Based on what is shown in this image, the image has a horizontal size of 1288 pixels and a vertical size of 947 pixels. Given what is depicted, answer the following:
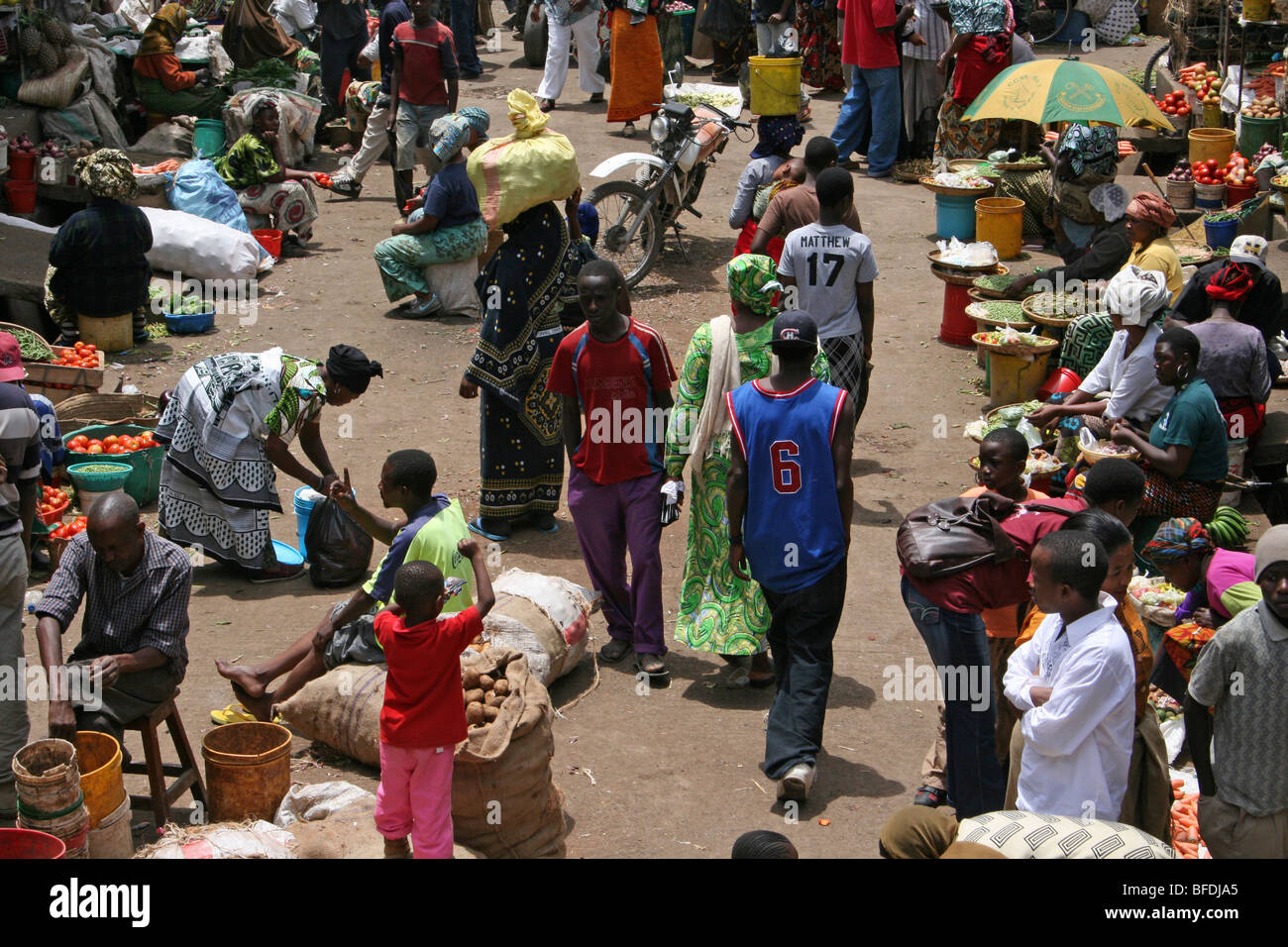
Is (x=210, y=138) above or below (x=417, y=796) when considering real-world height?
above

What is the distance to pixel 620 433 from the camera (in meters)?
6.50

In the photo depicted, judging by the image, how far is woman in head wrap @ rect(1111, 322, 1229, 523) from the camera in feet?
21.3

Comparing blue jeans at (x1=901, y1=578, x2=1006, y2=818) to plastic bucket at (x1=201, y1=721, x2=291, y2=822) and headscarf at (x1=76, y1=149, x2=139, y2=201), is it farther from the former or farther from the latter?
headscarf at (x1=76, y1=149, x2=139, y2=201)

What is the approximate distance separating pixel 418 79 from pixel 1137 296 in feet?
26.8

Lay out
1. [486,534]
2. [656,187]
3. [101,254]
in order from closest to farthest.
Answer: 1. [486,534]
2. [101,254]
3. [656,187]

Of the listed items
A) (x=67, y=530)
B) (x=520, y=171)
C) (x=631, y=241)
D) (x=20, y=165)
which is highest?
(x=520, y=171)

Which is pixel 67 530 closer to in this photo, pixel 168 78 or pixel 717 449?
pixel 717 449

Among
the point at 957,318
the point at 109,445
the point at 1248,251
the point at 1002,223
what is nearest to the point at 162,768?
the point at 109,445

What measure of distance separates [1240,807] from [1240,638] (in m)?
0.58

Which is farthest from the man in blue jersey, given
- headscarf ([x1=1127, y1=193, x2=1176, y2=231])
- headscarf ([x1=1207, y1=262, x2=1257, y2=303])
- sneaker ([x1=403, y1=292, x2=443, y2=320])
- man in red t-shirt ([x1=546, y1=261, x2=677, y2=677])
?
sneaker ([x1=403, y1=292, x2=443, y2=320])

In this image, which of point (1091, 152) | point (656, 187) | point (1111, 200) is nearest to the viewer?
point (1111, 200)

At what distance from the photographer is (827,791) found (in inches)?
226

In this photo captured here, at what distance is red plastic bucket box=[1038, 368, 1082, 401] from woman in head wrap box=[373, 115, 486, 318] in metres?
4.79

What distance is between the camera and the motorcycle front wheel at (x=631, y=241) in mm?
12266
